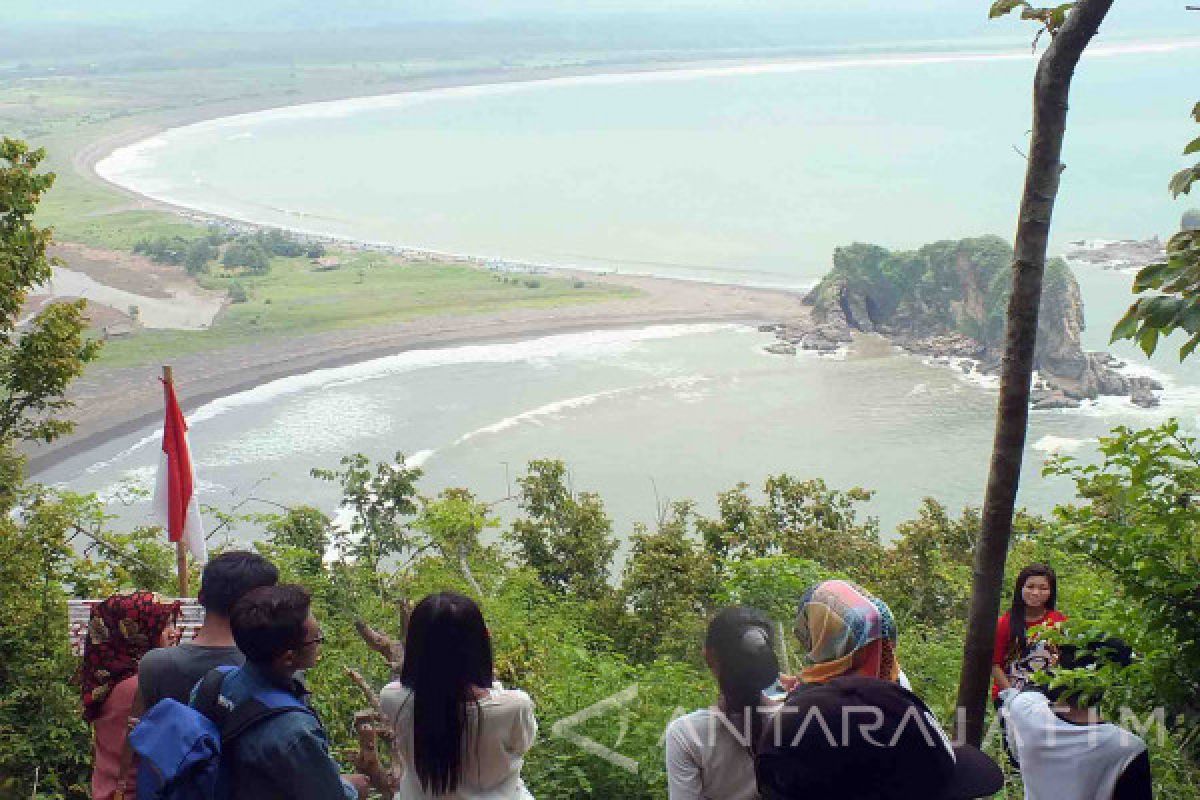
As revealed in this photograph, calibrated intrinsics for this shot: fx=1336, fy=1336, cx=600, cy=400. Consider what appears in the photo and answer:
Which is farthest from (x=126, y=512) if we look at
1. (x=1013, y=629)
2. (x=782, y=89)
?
(x=782, y=89)

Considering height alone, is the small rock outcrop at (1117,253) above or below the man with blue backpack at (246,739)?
below

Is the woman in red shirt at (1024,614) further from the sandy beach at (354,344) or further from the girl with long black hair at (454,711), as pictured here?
the sandy beach at (354,344)

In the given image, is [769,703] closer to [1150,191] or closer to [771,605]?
[771,605]

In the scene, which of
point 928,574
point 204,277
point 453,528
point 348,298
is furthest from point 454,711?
point 204,277

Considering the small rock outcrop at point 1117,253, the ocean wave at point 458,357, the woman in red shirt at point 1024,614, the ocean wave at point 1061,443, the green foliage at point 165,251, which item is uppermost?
the woman in red shirt at point 1024,614

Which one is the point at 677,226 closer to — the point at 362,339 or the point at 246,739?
the point at 362,339

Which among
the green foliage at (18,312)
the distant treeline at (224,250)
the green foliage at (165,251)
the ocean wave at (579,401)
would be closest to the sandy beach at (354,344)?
the ocean wave at (579,401)

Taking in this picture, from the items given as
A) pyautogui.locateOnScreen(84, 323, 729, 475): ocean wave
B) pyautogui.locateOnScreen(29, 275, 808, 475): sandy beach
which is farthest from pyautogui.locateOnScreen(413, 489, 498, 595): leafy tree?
pyautogui.locateOnScreen(84, 323, 729, 475): ocean wave

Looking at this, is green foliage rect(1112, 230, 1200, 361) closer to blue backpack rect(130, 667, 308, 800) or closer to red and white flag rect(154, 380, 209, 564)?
blue backpack rect(130, 667, 308, 800)
